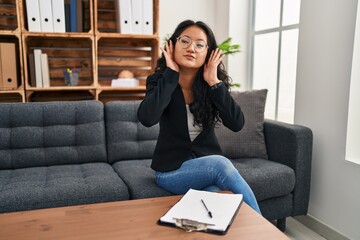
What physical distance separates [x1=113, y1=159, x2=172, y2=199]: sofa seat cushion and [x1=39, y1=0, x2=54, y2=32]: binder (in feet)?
3.96

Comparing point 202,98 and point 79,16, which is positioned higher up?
point 79,16

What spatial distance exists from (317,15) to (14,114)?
199 cm

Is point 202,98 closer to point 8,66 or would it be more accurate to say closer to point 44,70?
point 44,70

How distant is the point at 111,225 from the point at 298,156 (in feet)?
4.40

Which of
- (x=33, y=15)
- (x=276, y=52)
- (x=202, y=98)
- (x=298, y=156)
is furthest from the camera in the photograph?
(x=276, y=52)

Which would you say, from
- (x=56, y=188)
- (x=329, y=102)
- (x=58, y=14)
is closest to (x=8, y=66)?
(x=58, y=14)

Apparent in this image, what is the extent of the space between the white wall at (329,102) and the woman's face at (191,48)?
34.7 inches

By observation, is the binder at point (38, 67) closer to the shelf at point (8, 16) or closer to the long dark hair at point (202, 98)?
the shelf at point (8, 16)

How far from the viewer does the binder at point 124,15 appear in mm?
2615

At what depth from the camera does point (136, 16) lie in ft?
8.77

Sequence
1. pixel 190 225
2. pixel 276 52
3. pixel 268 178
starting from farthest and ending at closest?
pixel 276 52 → pixel 268 178 → pixel 190 225

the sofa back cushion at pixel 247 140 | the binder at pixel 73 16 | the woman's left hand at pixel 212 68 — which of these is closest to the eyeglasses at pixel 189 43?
the woman's left hand at pixel 212 68

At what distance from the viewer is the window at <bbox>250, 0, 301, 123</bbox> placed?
2633mm

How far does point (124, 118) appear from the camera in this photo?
2232 millimetres
